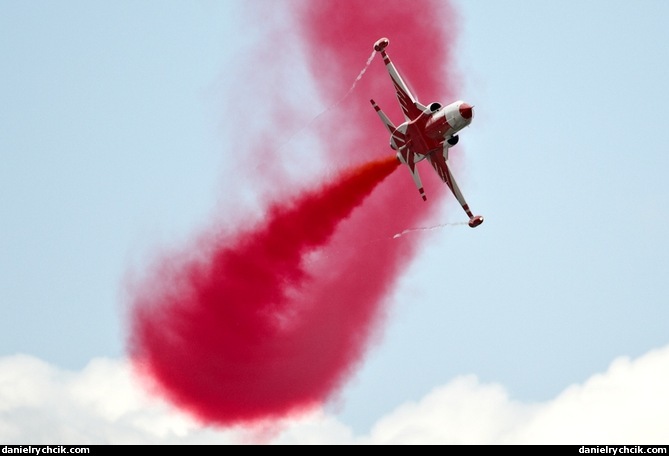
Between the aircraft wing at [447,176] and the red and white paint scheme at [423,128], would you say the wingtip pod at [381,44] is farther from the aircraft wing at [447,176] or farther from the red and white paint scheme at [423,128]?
the aircraft wing at [447,176]

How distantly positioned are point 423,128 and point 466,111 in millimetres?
3274

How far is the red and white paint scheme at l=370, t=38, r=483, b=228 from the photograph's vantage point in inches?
3533

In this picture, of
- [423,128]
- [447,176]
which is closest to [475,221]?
[447,176]

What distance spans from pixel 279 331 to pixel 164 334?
23.3 feet

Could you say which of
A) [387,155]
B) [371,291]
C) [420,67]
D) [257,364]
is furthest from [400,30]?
[257,364]

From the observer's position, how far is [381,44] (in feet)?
306

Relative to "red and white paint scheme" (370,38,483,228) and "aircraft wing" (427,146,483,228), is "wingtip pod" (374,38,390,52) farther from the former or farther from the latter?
"aircraft wing" (427,146,483,228)

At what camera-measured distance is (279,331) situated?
97.8m

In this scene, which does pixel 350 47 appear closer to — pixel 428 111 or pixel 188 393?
pixel 428 111

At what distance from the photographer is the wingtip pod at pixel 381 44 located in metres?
93.4

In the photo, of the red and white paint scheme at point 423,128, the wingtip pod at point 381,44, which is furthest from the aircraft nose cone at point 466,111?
the wingtip pod at point 381,44

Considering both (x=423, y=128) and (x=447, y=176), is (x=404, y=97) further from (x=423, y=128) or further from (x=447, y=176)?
(x=447, y=176)

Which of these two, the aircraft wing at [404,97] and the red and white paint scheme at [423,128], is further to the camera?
the aircraft wing at [404,97]

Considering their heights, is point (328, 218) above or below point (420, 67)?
below
